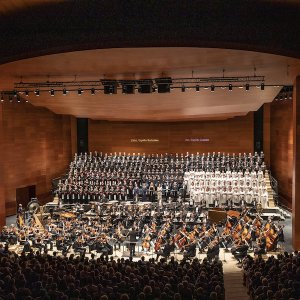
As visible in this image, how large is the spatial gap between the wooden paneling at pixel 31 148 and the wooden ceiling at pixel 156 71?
1.33 meters

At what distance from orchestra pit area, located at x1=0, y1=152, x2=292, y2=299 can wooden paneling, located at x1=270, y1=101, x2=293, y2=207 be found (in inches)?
32.2

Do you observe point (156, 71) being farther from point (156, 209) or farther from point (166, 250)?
point (156, 209)

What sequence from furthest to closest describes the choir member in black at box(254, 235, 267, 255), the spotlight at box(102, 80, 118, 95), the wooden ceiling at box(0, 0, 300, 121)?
1. the spotlight at box(102, 80, 118, 95)
2. the choir member in black at box(254, 235, 267, 255)
3. the wooden ceiling at box(0, 0, 300, 121)

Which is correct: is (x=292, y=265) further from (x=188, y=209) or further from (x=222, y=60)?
(x=188, y=209)

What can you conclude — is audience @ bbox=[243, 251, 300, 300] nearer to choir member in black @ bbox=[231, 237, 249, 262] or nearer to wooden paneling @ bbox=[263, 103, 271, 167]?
choir member in black @ bbox=[231, 237, 249, 262]

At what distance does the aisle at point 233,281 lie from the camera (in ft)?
28.0

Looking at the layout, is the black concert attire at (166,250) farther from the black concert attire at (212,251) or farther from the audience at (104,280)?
the audience at (104,280)

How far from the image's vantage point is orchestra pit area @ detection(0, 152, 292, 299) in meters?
6.78

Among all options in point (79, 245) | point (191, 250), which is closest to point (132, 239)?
point (79, 245)

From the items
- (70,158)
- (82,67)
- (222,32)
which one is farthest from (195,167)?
(222,32)

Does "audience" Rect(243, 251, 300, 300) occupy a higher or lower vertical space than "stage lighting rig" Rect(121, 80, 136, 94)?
lower

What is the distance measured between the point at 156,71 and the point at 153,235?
4422 millimetres

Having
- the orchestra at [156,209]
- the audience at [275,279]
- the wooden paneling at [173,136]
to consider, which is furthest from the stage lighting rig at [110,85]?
the wooden paneling at [173,136]

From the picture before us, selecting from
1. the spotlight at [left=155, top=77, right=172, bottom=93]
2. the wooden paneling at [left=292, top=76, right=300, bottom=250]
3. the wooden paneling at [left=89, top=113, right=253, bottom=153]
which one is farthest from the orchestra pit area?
the spotlight at [left=155, top=77, right=172, bottom=93]
